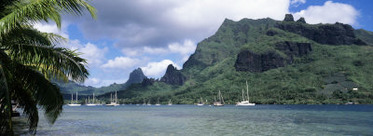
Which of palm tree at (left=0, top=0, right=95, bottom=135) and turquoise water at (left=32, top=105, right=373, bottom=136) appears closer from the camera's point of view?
palm tree at (left=0, top=0, right=95, bottom=135)

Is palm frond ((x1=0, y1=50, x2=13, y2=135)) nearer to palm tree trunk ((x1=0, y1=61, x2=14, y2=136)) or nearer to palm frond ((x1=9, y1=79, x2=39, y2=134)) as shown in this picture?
palm tree trunk ((x1=0, y1=61, x2=14, y2=136))

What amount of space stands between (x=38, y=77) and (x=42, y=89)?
1.44ft

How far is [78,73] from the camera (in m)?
10.2

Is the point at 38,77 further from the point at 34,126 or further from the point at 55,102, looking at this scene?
the point at 34,126

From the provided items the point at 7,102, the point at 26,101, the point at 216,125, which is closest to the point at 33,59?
the point at 26,101

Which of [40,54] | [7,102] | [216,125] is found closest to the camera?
[7,102]

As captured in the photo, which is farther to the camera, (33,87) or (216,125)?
(216,125)

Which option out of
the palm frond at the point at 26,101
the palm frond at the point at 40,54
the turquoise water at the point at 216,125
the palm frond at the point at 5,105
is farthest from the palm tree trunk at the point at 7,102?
the turquoise water at the point at 216,125

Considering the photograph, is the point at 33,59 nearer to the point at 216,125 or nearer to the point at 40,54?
the point at 40,54

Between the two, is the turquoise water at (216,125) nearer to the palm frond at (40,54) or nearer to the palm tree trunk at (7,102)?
the palm frond at (40,54)

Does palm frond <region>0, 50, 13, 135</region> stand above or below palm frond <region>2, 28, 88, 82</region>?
below

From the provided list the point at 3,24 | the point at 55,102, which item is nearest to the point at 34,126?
the point at 55,102

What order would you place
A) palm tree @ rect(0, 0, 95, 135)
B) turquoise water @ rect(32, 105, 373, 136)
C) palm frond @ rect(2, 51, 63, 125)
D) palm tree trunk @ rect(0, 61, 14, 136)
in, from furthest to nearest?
1. turquoise water @ rect(32, 105, 373, 136)
2. palm frond @ rect(2, 51, 63, 125)
3. palm tree @ rect(0, 0, 95, 135)
4. palm tree trunk @ rect(0, 61, 14, 136)

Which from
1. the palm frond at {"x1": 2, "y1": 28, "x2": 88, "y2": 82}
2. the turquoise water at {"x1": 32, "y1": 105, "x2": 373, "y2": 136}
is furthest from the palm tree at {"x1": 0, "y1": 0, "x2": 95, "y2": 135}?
the turquoise water at {"x1": 32, "y1": 105, "x2": 373, "y2": 136}
